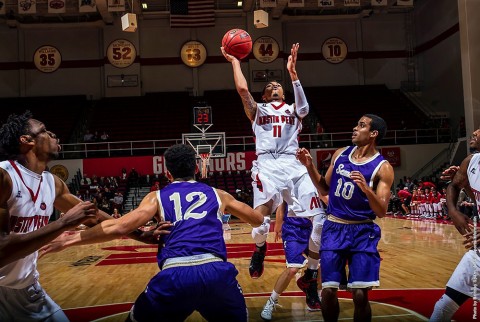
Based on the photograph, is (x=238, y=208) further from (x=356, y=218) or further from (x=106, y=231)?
(x=356, y=218)

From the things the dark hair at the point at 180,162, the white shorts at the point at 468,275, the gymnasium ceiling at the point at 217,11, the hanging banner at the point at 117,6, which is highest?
the gymnasium ceiling at the point at 217,11

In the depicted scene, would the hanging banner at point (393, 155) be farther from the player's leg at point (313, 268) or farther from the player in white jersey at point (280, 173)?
the player's leg at point (313, 268)

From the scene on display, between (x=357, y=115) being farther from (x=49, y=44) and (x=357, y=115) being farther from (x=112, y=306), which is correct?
(x=112, y=306)

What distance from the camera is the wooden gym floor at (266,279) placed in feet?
17.8

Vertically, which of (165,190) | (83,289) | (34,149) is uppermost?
(34,149)

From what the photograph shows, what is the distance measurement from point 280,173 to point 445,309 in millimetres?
2197

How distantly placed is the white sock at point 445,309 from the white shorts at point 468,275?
0.11 metres

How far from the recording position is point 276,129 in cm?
581

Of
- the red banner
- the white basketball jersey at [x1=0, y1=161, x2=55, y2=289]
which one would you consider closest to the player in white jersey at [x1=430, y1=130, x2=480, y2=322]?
the white basketball jersey at [x1=0, y1=161, x2=55, y2=289]

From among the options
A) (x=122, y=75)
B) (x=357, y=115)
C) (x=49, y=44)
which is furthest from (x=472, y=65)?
(x=49, y=44)

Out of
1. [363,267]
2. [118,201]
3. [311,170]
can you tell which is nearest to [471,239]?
[363,267]

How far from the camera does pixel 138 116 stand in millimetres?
26391

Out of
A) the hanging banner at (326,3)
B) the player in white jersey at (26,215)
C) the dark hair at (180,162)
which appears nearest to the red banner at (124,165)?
the hanging banner at (326,3)

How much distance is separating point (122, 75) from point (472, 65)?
17.2 meters
